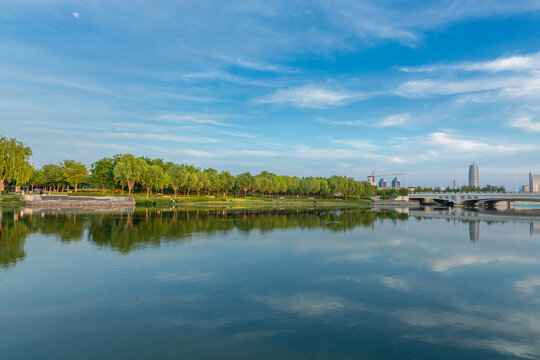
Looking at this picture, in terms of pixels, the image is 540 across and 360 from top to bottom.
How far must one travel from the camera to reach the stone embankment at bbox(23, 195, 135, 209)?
54.7m

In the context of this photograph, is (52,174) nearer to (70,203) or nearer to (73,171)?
(73,171)

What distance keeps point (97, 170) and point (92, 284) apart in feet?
313

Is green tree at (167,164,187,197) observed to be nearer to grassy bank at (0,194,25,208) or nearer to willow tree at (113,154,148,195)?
willow tree at (113,154,148,195)

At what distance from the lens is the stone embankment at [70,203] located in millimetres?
54688

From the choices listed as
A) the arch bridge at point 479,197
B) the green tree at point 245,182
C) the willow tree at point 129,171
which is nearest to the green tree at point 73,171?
the willow tree at point 129,171

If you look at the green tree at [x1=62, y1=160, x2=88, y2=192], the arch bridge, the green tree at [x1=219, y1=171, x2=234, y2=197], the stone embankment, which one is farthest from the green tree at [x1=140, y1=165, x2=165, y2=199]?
the arch bridge

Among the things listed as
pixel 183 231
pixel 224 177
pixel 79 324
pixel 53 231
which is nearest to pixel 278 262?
pixel 79 324

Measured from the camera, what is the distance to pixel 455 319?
977 centimetres

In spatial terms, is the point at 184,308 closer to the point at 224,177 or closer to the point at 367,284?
the point at 367,284

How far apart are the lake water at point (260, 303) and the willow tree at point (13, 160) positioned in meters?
47.4

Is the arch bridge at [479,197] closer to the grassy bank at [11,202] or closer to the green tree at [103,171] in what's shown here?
the green tree at [103,171]

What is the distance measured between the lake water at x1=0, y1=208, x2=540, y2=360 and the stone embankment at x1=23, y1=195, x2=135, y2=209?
38100mm

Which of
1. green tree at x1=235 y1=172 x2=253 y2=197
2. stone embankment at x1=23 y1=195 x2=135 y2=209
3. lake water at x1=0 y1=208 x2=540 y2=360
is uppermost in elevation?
green tree at x1=235 y1=172 x2=253 y2=197

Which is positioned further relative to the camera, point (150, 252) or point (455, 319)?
point (150, 252)
